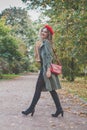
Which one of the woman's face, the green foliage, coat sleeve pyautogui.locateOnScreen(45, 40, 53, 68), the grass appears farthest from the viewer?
the grass

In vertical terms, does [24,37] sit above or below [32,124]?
below

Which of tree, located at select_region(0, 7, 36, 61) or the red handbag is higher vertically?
the red handbag

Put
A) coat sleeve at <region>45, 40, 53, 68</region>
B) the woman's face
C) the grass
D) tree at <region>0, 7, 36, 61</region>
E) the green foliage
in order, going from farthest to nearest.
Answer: tree at <region>0, 7, 36, 61</region> → the grass → the green foliage → the woman's face → coat sleeve at <region>45, 40, 53, 68</region>

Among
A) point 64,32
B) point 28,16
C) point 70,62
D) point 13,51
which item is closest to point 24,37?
point 28,16

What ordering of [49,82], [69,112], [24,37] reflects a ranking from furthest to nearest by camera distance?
[24,37]
[69,112]
[49,82]

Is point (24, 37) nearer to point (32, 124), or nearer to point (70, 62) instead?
point (70, 62)

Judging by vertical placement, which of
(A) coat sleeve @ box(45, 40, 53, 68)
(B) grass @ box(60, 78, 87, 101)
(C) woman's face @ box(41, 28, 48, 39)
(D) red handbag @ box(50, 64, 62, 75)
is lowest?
(B) grass @ box(60, 78, 87, 101)

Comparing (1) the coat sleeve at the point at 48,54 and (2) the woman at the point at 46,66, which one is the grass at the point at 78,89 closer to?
(2) the woman at the point at 46,66

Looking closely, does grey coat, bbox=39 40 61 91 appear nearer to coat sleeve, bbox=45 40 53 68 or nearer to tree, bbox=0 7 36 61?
coat sleeve, bbox=45 40 53 68

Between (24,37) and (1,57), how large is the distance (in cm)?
4304

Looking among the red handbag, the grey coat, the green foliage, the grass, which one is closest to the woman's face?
the grey coat

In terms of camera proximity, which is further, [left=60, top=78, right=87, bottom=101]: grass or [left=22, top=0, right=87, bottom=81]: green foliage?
[left=60, top=78, right=87, bottom=101]: grass

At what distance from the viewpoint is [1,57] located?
41688 millimetres

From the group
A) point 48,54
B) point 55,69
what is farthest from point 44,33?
point 55,69
